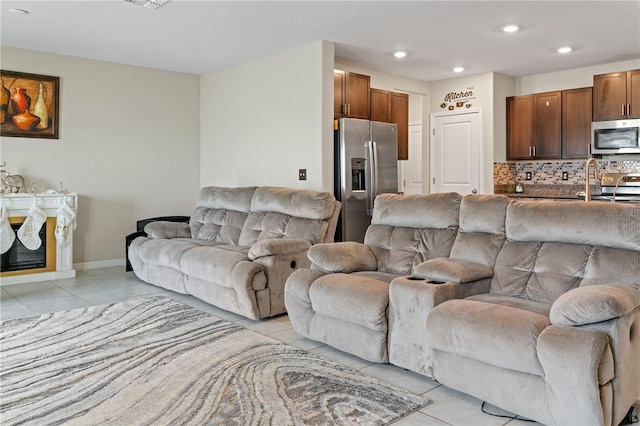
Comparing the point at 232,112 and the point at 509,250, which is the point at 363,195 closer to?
the point at 232,112

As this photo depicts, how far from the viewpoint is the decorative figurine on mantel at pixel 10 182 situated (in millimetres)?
5652

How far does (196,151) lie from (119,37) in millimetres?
2337

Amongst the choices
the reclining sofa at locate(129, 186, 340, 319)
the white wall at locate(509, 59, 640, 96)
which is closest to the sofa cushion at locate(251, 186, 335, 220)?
the reclining sofa at locate(129, 186, 340, 319)

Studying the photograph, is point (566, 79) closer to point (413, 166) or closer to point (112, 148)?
point (413, 166)

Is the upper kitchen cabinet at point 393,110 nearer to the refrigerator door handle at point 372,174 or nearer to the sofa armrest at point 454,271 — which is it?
the refrigerator door handle at point 372,174

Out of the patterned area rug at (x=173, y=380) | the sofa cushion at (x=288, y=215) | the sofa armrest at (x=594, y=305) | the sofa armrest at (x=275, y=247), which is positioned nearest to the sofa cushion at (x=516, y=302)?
the sofa armrest at (x=594, y=305)

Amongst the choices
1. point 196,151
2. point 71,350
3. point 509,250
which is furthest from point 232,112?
point 509,250

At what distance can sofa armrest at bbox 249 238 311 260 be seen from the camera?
413 centimetres

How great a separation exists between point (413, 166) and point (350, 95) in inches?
100

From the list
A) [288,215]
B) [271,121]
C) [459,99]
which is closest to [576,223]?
[288,215]

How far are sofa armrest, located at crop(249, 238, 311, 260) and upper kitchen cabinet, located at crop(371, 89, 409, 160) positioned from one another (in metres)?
2.84

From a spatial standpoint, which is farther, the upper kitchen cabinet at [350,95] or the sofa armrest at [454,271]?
the upper kitchen cabinet at [350,95]

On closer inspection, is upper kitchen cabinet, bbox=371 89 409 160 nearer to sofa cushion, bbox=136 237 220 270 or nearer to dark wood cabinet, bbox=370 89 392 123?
dark wood cabinet, bbox=370 89 392 123

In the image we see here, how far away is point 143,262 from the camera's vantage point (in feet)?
18.0
